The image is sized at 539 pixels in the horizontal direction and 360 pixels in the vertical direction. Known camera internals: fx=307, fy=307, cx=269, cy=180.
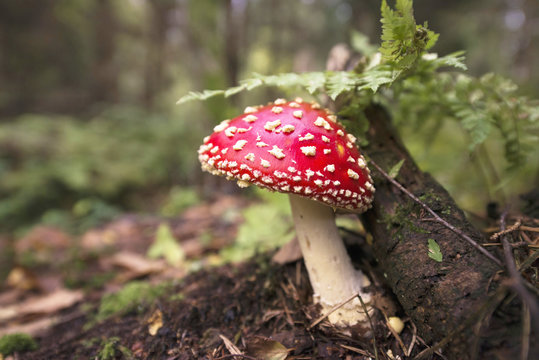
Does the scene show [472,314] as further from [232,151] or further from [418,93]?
[418,93]

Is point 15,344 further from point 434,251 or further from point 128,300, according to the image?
point 434,251

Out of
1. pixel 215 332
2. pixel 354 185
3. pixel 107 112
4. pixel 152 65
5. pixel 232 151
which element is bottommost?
pixel 215 332

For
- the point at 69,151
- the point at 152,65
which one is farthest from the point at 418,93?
the point at 152,65

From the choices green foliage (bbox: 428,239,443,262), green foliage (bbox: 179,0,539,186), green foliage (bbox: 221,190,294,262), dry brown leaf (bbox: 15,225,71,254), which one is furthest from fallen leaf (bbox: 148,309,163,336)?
dry brown leaf (bbox: 15,225,71,254)

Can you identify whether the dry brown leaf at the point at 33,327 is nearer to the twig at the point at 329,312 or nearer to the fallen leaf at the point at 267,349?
the fallen leaf at the point at 267,349

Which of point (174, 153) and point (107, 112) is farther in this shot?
point (107, 112)

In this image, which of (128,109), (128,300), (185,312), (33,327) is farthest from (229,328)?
(128,109)
